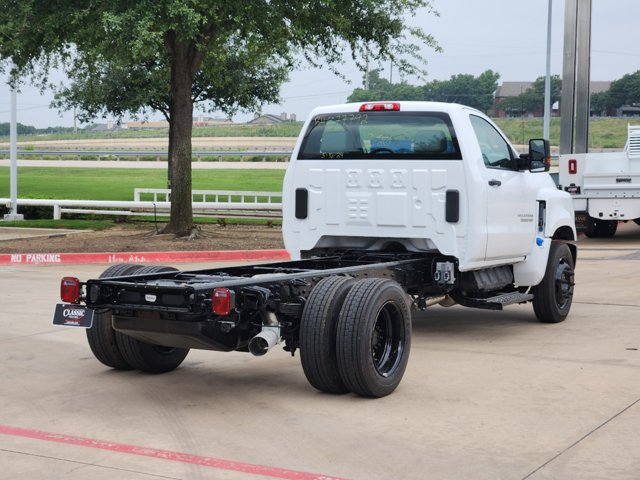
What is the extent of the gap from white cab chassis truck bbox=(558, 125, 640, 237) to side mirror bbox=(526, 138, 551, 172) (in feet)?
35.1

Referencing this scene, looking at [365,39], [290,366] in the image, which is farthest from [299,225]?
[365,39]

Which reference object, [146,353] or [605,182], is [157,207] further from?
[146,353]

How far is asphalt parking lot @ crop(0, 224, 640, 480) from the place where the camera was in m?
5.63

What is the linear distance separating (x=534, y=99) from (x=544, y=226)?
175 ft

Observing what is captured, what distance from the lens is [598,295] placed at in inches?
508

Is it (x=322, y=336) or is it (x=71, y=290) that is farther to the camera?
(x=71, y=290)

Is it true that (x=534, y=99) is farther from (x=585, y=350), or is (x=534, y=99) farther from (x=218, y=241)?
(x=585, y=350)

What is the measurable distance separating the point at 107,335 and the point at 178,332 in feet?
4.20

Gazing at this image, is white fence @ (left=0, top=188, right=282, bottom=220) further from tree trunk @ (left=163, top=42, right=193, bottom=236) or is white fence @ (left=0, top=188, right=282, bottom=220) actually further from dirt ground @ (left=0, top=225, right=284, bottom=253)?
tree trunk @ (left=163, top=42, right=193, bottom=236)

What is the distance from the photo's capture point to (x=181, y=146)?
20.4m

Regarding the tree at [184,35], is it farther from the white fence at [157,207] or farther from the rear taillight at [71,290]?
the rear taillight at [71,290]

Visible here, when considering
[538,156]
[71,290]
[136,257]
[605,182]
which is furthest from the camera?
[605,182]

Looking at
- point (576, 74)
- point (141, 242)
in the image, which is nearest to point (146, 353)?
point (141, 242)

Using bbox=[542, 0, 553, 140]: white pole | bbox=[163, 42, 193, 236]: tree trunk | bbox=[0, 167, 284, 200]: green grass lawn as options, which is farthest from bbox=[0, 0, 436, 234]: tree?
bbox=[542, 0, 553, 140]: white pole
